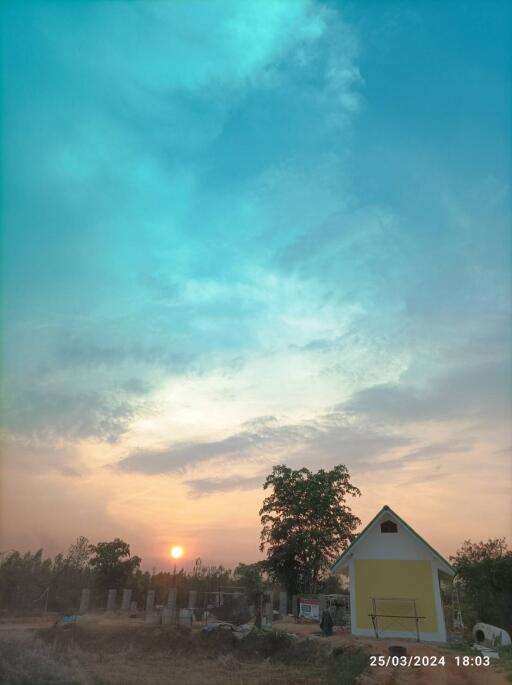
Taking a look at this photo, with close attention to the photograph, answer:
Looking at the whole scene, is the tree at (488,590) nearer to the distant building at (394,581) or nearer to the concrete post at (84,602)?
the distant building at (394,581)

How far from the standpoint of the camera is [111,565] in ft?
175

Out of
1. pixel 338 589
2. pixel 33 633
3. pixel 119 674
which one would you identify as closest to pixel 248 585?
pixel 338 589

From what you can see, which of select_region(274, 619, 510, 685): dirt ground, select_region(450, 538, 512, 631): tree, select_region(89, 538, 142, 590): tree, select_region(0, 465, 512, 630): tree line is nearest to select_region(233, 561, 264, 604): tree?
select_region(0, 465, 512, 630): tree line

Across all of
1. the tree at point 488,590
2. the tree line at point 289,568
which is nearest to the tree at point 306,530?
the tree line at point 289,568

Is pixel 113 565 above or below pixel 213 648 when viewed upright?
above

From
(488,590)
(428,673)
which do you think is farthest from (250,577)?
(428,673)

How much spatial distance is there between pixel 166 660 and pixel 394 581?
11472 millimetres

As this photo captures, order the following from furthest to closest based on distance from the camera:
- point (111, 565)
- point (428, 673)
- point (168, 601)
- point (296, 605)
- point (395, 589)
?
1. point (111, 565)
2. point (296, 605)
3. point (168, 601)
4. point (395, 589)
5. point (428, 673)

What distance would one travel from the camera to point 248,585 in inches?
2074

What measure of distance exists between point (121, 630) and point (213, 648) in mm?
6984

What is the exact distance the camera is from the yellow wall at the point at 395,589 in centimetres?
2216

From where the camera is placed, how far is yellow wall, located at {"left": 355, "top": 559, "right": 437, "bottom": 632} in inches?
872

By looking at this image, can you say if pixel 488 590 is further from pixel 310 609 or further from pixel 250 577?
pixel 250 577

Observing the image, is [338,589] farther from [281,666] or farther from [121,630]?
[281,666]
